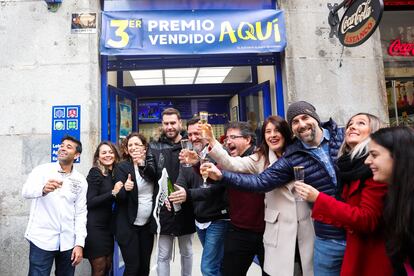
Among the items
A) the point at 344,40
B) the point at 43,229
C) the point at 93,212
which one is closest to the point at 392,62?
the point at 344,40

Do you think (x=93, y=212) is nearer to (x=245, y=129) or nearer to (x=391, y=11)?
(x=245, y=129)

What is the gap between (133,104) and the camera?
6.31 metres

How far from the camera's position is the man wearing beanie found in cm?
222

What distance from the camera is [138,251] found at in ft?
11.0

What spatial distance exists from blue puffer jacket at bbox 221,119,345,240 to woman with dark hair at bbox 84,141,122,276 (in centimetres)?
143

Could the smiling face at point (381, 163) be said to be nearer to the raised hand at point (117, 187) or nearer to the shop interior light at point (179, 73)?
the raised hand at point (117, 187)

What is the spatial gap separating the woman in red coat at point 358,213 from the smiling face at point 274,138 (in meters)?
0.66

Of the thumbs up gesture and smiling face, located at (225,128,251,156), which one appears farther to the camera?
the thumbs up gesture

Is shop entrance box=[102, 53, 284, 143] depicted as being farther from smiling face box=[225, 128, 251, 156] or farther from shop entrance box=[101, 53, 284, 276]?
smiling face box=[225, 128, 251, 156]

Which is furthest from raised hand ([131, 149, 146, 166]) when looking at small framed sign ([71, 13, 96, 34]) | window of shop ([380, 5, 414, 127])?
window of shop ([380, 5, 414, 127])

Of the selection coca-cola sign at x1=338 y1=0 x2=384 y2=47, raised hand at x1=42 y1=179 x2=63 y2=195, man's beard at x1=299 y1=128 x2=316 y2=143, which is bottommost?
raised hand at x1=42 y1=179 x2=63 y2=195

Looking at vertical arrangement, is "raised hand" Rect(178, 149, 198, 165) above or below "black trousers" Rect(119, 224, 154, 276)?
above

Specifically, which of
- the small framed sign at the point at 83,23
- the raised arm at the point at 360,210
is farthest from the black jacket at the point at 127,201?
the small framed sign at the point at 83,23

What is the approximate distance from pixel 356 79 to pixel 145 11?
3.29 m
